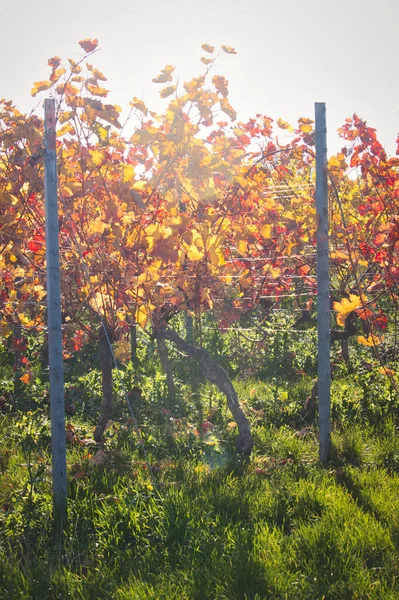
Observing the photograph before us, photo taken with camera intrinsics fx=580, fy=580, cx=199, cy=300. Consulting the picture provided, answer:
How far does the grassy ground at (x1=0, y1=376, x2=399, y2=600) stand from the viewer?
2555mm

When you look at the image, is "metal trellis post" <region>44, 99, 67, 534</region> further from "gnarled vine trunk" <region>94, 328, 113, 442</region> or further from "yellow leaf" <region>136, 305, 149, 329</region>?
"gnarled vine trunk" <region>94, 328, 113, 442</region>

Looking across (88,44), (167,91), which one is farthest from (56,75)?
(167,91)

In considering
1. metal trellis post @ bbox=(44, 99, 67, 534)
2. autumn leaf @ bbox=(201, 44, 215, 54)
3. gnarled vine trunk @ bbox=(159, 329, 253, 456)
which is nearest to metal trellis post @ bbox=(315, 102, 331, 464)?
gnarled vine trunk @ bbox=(159, 329, 253, 456)

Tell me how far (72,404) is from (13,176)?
95.2 inches

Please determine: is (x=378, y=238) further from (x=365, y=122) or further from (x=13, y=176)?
(x=13, y=176)

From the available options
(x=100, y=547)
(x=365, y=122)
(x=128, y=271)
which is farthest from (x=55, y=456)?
(x=365, y=122)

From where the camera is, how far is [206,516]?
3.10 m

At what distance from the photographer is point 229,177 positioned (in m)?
4.52

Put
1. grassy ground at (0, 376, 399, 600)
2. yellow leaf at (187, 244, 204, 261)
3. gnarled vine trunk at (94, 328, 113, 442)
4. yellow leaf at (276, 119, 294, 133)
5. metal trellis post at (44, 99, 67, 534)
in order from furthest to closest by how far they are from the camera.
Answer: yellow leaf at (276, 119, 294, 133), gnarled vine trunk at (94, 328, 113, 442), yellow leaf at (187, 244, 204, 261), metal trellis post at (44, 99, 67, 534), grassy ground at (0, 376, 399, 600)

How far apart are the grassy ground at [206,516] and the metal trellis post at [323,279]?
0.21m

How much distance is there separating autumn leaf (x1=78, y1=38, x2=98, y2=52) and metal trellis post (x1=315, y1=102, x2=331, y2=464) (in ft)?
4.91

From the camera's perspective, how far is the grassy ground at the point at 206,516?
8.38 feet

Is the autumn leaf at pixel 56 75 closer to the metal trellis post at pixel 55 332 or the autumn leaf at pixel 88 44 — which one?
the autumn leaf at pixel 88 44

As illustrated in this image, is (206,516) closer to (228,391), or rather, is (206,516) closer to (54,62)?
(228,391)
